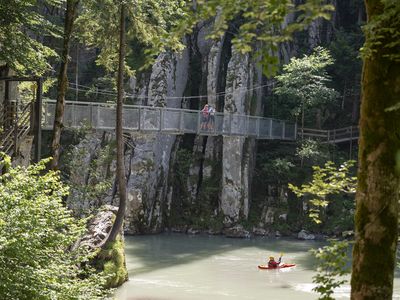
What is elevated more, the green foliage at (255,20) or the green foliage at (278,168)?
the green foliage at (255,20)

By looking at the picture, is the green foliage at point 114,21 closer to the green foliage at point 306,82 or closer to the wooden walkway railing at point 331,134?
the green foliage at point 306,82

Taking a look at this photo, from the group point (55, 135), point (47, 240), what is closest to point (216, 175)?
point (55, 135)

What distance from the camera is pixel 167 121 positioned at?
2425 cm

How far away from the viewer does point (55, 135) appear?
14.4 m

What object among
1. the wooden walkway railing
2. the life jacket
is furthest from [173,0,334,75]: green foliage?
the wooden walkway railing

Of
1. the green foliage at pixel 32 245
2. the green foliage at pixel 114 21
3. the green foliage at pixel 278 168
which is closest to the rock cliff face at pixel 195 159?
the green foliage at pixel 278 168

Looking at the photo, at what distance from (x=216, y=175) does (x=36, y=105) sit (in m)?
18.9

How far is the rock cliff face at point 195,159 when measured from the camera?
2947 cm

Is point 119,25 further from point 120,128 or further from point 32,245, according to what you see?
point 32,245

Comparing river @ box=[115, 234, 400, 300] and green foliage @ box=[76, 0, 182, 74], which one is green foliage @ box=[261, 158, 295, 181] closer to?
river @ box=[115, 234, 400, 300]

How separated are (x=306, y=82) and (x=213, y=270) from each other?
12170 millimetres

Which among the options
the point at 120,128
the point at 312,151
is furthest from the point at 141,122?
the point at 312,151

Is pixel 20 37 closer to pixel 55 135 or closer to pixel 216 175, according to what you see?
pixel 55 135

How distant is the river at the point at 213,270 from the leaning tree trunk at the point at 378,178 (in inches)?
529
